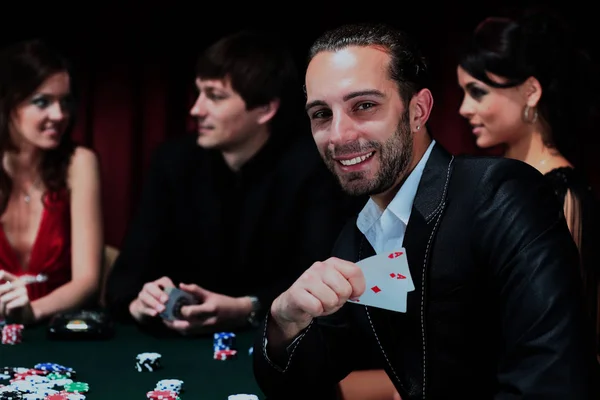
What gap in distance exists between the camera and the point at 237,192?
3.18m

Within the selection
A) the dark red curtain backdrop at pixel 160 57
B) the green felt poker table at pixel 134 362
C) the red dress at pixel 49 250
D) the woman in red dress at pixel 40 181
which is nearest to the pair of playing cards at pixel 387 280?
the green felt poker table at pixel 134 362

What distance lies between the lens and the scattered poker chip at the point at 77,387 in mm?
1812

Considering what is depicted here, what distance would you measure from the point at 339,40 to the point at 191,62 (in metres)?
3.12

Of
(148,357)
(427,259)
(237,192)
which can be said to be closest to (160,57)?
(237,192)

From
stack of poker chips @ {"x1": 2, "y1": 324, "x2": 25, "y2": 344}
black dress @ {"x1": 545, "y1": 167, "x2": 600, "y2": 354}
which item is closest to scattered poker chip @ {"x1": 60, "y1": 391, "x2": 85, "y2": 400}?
stack of poker chips @ {"x1": 2, "y1": 324, "x2": 25, "y2": 344}

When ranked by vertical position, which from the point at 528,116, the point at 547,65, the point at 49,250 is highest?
the point at 547,65

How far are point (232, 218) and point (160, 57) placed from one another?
1866mm

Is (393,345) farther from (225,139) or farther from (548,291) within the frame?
(225,139)

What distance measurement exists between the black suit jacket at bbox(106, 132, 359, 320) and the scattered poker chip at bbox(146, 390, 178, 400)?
46.8 inches

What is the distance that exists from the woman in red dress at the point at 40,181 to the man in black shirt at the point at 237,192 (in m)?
0.22

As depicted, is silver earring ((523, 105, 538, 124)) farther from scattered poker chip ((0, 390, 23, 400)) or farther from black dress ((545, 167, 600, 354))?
scattered poker chip ((0, 390, 23, 400))

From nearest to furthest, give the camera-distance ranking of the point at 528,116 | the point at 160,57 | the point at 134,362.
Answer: the point at 134,362 → the point at 528,116 → the point at 160,57

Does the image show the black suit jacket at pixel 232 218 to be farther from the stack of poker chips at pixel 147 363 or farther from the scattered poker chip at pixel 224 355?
the stack of poker chips at pixel 147 363

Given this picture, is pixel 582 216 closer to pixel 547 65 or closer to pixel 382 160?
pixel 547 65
